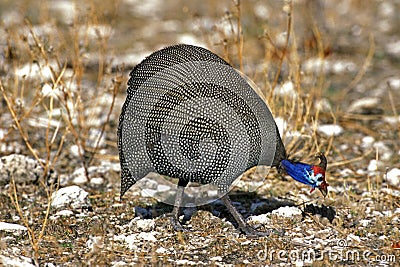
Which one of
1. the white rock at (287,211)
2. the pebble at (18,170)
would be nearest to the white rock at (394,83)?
the white rock at (287,211)

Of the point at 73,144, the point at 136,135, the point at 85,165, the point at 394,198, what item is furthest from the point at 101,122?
the point at 394,198

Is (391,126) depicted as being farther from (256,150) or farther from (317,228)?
(256,150)

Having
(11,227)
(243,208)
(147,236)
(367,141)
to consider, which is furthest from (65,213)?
(367,141)

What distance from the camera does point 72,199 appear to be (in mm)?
4113

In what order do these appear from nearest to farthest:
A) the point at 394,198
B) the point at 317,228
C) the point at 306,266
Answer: the point at 306,266, the point at 317,228, the point at 394,198

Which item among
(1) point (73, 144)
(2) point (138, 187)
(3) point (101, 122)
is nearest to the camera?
(2) point (138, 187)

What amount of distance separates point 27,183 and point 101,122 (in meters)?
1.30

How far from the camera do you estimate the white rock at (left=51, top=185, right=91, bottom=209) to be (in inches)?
162

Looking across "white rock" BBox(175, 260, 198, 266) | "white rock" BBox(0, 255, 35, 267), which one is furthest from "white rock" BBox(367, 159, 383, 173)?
"white rock" BBox(0, 255, 35, 267)

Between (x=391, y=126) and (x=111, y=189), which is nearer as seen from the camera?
(x=111, y=189)

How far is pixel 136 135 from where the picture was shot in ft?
11.3

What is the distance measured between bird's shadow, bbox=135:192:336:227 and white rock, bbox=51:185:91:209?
1.13ft

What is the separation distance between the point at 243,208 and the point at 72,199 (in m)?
1.10

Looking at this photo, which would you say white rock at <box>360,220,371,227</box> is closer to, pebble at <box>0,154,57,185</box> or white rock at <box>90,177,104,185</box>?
white rock at <box>90,177,104,185</box>
